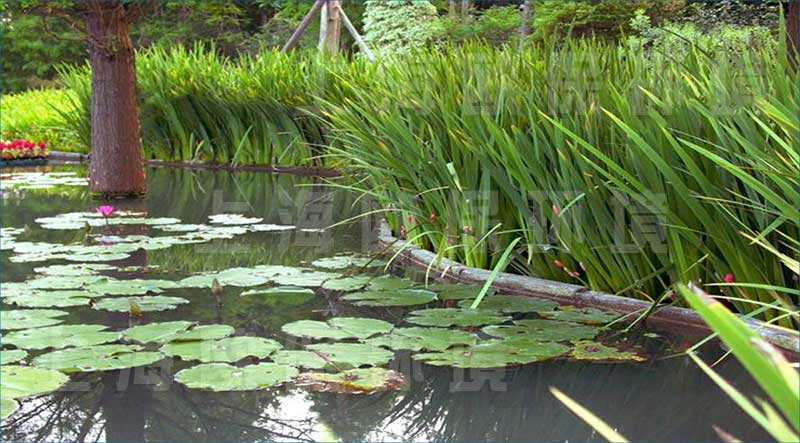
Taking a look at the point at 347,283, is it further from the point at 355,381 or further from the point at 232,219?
the point at 232,219

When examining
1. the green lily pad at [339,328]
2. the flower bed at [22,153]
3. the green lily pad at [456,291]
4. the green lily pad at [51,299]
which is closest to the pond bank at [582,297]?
the green lily pad at [456,291]

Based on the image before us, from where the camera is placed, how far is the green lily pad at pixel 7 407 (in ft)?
7.25

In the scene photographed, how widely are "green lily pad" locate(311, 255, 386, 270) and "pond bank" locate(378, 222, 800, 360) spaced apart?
0.51 feet

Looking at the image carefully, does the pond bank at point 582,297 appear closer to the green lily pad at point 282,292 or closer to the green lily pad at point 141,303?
the green lily pad at point 282,292

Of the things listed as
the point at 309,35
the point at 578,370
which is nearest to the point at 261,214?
the point at 578,370

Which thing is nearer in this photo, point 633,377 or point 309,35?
point 633,377

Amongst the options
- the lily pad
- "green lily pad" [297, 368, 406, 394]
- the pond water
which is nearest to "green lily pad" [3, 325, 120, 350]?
the pond water

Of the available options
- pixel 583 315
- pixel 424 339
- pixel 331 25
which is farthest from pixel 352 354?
pixel 331 25

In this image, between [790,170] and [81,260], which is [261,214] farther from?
[790,170]

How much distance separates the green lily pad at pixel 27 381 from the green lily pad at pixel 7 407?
0.03 m

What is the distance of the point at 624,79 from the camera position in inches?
151

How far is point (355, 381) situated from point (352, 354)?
0.23m

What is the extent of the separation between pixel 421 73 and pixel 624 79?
1017 millimetres

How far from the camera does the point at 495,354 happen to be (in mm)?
2695
